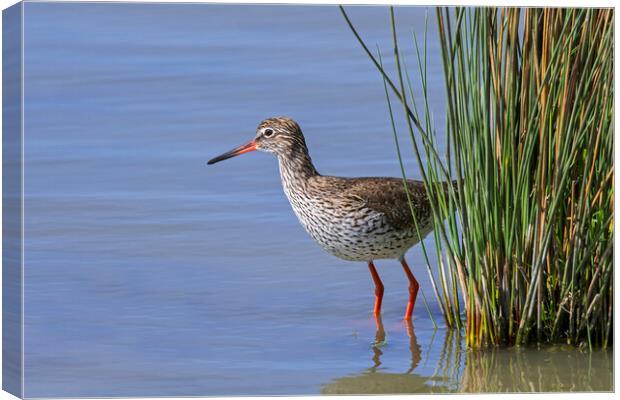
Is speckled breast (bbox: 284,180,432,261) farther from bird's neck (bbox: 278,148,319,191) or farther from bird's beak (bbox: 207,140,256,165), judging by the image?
bird's beak (bbox: 207,140,256,165)

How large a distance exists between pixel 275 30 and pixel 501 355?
292cm

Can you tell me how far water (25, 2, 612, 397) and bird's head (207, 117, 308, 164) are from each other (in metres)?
0.52

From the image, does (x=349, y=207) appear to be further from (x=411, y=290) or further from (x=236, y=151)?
(x=236, y=151)

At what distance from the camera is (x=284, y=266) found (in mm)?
10414

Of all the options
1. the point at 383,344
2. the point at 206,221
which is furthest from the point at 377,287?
the point at 206,221

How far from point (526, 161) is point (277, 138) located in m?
2.47

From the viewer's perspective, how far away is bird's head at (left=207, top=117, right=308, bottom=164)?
10.1 meters

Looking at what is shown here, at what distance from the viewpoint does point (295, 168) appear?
399 inches

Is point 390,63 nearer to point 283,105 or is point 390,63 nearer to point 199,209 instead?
point 283,105

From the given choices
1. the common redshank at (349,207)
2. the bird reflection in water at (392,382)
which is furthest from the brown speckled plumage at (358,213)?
the bird reflection in water at (392,382)

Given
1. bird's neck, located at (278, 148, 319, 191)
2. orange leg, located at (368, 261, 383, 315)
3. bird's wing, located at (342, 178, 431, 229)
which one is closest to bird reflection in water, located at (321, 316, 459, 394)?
orange leg, located at (368, 261, 383, 315)

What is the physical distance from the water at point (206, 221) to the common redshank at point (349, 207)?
1.27 ft

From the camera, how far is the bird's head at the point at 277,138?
10.1 metres

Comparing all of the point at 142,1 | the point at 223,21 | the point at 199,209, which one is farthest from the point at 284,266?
the point at 142,1
